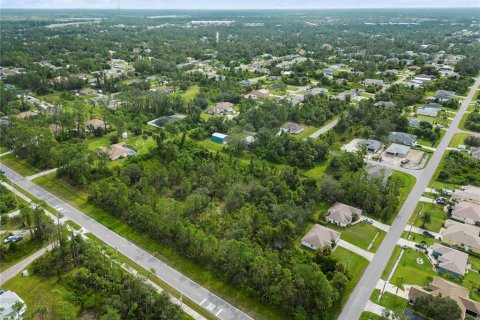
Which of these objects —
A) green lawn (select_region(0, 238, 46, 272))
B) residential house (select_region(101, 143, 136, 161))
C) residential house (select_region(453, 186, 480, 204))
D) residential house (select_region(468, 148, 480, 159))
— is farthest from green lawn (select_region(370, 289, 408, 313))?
residential house (select_region(101, 143, 136, 161))

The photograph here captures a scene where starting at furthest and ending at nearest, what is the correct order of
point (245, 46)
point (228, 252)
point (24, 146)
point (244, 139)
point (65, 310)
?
point (245, 46)
point (244, 139)
point (24, 146)
point (228, 252)
point (65, 310)

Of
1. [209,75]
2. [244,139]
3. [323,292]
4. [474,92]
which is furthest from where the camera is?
[209,75]

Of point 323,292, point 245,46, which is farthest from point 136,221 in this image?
point 245,46

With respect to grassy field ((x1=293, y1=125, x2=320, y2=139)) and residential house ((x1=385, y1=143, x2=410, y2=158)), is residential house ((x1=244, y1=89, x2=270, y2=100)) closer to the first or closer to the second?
grassy field ((x1=293, y1=125, x2=320, y2=139))

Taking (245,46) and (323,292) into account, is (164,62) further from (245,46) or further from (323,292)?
(323,292)

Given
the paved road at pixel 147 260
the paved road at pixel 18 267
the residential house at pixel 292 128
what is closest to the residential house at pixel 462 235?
the paved road at pixel 147 260

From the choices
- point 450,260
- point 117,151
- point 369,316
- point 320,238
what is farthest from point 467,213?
point 117,151

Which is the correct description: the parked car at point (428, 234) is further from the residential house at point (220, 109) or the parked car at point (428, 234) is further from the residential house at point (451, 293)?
the residential house at point (220, 109)
